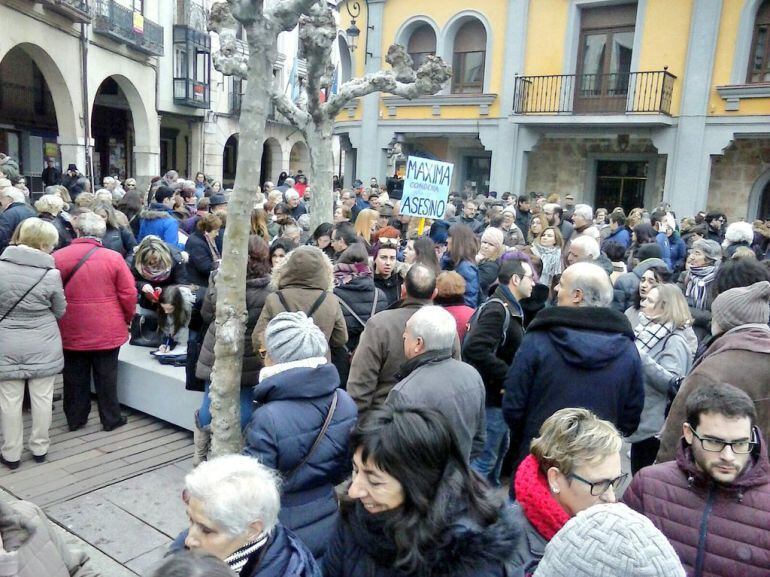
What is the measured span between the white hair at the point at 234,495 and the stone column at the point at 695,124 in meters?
14.8

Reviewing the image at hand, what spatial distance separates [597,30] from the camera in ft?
51.7

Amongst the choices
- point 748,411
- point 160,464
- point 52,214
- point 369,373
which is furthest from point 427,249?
point 52,214

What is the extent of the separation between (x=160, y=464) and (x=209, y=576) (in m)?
3.51

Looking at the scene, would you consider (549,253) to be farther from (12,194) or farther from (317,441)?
(12,194)

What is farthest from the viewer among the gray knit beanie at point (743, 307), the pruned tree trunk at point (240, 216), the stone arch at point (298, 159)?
the stone arch at point (298, 159)

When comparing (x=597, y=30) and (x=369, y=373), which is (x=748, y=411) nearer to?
(x=369, y=373)

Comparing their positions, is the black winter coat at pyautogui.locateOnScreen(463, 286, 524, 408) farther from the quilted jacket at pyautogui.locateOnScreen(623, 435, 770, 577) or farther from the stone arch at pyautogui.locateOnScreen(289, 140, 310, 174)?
the stone arch at pyautogui.locateOnScreen(289, 140, 310, 174)

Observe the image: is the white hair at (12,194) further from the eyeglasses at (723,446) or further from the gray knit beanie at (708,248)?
the eyeglasses at (723,446)

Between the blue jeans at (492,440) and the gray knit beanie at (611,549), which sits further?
the blue jeans at (492,440)

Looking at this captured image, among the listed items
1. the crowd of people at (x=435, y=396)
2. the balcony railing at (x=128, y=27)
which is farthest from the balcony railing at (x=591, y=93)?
the balcony railing at (x=128, y=27)

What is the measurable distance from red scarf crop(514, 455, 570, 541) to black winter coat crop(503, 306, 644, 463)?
1.07 m

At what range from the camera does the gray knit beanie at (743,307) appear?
2986 millimetres

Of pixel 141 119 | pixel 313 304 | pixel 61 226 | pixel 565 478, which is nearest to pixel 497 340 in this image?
pixel 313 304

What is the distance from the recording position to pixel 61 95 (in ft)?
52.9
